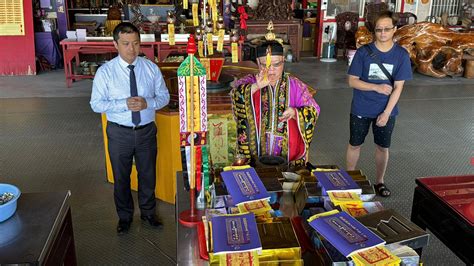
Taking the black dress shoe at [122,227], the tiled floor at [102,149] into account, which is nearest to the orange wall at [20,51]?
the tiled floor at [102,149]

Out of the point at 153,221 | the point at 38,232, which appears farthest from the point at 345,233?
the point at 153,221

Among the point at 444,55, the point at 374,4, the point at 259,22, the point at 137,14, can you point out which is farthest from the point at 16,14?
the point at 444,55

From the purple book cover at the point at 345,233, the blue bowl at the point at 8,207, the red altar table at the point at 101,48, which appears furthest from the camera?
the red altar table at the point at 101,48

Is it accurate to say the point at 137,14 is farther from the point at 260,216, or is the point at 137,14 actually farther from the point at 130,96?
the point at 260,216

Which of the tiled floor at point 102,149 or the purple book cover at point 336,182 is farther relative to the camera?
the tiled floor at point 102,149

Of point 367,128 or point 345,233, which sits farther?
point 367,128

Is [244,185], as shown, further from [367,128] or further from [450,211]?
[367,128]

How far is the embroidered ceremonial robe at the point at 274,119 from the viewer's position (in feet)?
7.73

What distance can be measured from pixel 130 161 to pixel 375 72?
179 centimetres

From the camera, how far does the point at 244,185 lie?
1.77m

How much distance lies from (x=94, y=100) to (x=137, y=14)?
5.43m

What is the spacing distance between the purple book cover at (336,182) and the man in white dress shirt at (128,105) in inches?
51.9

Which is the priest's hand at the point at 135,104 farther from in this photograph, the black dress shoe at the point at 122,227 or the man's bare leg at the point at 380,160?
the man's bare leg at the point at 380,160

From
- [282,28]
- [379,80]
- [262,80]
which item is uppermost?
[282,28]
